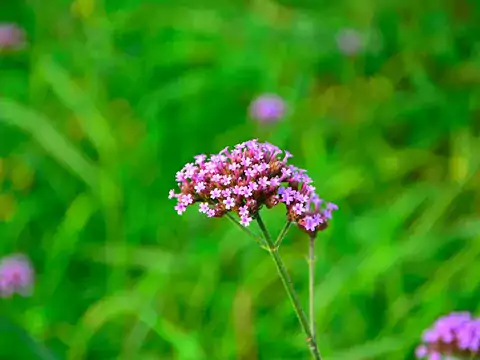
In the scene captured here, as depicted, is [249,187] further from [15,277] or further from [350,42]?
[350,42]

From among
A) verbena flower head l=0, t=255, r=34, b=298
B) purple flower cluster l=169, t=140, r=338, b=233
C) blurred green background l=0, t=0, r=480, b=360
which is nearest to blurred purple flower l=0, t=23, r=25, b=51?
blurred green background l=0, t=0, r=480, b=360

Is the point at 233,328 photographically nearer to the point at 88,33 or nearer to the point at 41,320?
the point at 41,320

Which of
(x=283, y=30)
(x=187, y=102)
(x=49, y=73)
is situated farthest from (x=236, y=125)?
(x=49, y=73)

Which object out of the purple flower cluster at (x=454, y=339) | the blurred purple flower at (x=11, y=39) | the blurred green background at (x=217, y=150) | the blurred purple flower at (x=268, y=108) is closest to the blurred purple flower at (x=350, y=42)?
the blurred green background at (x=217, y=150)

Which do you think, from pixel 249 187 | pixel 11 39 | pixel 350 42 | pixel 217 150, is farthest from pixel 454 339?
pixel 11 39

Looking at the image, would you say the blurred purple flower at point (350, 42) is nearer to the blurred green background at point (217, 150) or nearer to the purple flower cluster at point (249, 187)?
→ the blurred green background at point (217, 150)

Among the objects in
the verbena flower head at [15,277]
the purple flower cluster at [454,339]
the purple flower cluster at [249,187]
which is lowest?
the purple flower cluster at [454,339]
